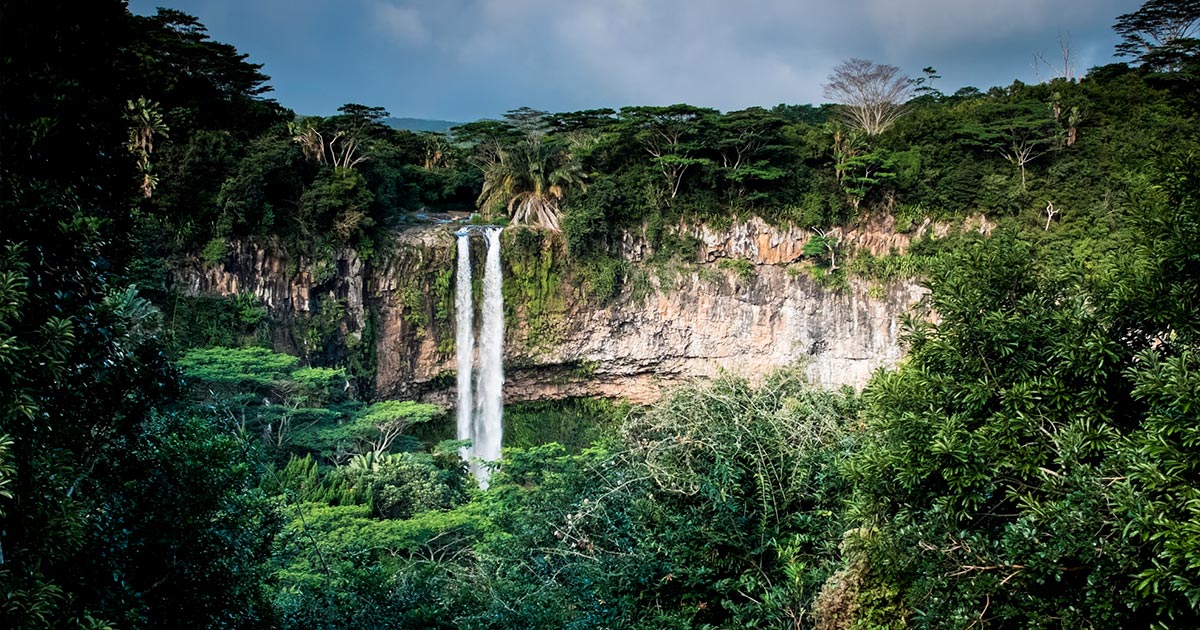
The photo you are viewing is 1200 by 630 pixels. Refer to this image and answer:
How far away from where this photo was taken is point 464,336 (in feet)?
65.7

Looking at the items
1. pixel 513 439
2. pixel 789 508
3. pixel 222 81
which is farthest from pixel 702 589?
pixel 222 81

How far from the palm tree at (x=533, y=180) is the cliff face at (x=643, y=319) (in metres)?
1.28

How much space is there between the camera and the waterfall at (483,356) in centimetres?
1978

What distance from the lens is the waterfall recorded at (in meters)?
19.8

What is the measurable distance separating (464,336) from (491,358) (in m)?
0.96

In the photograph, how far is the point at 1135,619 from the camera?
358 cm

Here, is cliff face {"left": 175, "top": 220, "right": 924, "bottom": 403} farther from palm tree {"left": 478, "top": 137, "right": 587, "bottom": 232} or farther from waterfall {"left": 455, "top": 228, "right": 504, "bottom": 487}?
palm tree {"left": 478, "top": 137, "right": 587, "bottom": 232}

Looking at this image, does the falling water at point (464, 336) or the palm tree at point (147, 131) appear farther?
the falling water at point (464, 336)

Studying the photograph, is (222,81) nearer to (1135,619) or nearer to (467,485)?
(467,485)

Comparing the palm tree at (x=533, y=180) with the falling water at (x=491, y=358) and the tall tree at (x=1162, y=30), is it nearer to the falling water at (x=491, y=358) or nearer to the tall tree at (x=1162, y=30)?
the falling water at (x=491, y=358)

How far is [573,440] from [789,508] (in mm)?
14582

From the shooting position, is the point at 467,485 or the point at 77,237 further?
the point at 467,485

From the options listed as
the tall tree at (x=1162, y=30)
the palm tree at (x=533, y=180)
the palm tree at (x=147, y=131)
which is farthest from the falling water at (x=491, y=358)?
the tall tree at (x=1162, y=30)

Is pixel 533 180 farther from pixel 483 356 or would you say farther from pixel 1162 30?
pixel 1162 30
